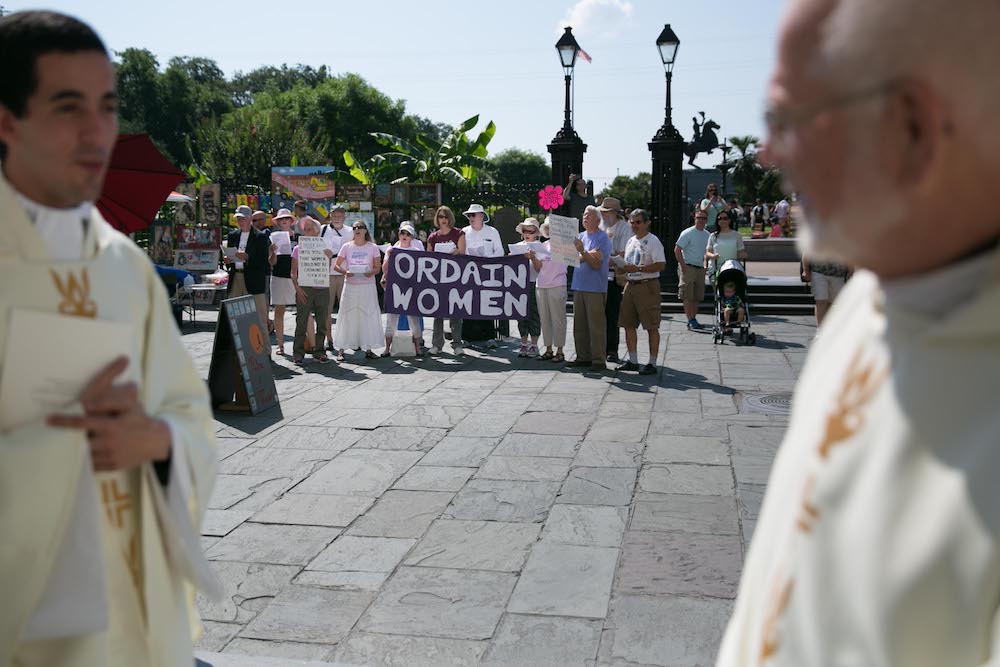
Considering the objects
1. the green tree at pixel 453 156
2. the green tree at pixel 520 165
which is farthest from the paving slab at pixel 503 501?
the green tree at pixel 520 165

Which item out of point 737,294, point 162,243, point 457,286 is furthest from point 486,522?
point 162,243

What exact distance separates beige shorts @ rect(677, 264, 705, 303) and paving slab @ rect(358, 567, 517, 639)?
10.1m

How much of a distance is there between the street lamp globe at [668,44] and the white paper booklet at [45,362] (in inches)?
647

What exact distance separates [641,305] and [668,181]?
8.44 m

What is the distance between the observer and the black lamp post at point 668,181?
1805cm

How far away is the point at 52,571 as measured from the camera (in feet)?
5.67

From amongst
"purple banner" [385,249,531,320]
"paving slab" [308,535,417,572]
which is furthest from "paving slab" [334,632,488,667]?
"purple banner" [385,249,531,320]

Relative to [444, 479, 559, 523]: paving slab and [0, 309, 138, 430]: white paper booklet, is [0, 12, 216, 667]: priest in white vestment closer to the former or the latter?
[0, 309, 138, 430]: white paper booklet

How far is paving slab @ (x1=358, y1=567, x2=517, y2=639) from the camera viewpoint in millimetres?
4008

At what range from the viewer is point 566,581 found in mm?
4500

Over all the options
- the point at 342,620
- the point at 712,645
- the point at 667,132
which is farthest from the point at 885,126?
the point at 667,132

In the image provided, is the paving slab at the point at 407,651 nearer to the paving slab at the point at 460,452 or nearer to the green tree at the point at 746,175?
the paving slab at the point at 460,452

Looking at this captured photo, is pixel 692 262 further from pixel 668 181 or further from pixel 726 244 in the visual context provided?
pixel 668 181

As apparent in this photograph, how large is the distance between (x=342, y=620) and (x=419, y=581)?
527 millimetres
